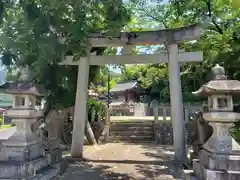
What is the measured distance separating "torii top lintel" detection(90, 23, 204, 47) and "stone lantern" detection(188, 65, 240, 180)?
300 cm

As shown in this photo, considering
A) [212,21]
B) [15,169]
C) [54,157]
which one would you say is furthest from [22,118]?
[212,21]

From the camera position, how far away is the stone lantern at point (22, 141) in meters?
4.44

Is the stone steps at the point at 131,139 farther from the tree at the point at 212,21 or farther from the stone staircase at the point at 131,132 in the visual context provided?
the tree at the point at 212,21

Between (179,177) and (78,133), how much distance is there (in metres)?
3.41

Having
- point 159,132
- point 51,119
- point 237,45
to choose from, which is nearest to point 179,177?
point 237,45

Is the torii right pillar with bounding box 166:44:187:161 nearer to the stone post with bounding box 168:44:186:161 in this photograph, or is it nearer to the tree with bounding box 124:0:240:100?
the stone post with bounding box 168:44:186:161

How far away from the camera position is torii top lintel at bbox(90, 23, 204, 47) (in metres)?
7.28

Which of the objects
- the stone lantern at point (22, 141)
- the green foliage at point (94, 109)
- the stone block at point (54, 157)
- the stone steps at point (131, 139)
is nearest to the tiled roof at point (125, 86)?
the stone steps at point (131, 139)

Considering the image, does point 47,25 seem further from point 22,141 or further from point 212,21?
point 212,21

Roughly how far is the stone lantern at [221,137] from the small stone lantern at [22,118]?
3321 millimetres

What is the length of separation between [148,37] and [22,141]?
4.85 m

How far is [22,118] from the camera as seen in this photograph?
475cm

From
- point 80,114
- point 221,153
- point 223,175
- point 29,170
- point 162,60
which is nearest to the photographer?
point 223,175

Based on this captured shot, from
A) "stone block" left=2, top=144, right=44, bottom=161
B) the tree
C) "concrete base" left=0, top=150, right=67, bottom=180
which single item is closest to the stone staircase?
the tree
